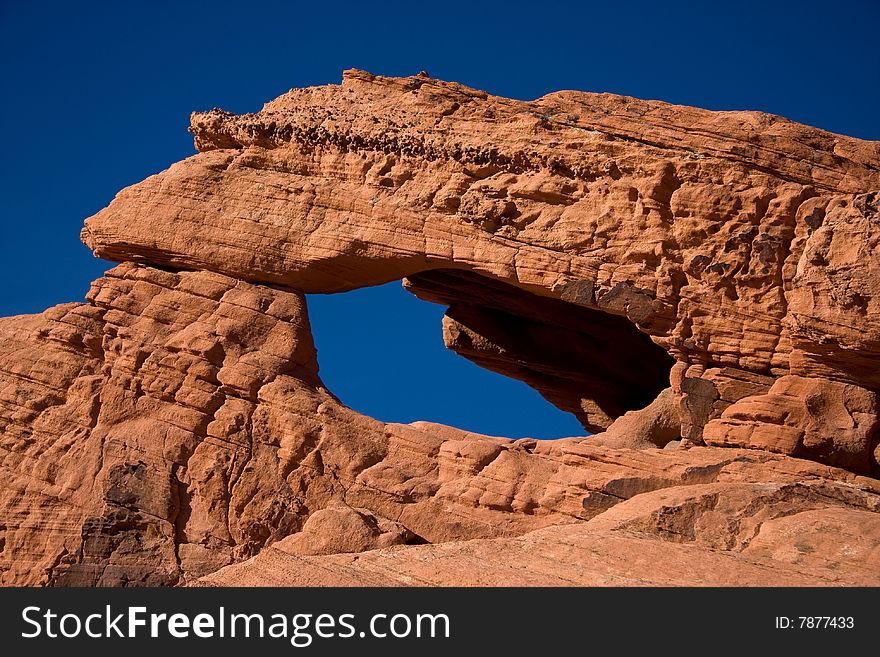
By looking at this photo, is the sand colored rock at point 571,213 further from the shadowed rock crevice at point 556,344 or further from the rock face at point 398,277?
the shadowed rock crevice at point 556,344

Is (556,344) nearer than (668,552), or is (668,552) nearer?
(668,552)

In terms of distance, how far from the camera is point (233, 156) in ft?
78.1

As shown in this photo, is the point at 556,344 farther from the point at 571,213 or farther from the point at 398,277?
the point at 571,213

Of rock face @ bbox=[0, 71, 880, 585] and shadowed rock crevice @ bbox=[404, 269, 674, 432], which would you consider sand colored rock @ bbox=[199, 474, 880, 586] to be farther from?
shadowed rock crevice @ bbox=[404, 269, 674, 432]

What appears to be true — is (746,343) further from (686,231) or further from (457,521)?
(457,521)

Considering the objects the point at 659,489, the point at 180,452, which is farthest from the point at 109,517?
the point at 659,489

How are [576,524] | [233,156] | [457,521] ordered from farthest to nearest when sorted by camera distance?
1. [233,156]
2. [457,521]
3. [576,524]

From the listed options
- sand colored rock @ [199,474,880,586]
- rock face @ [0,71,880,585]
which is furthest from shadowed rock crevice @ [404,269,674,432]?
sand colored rock @ [199,474,880,586]

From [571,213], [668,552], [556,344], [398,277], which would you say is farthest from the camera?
[556,344]

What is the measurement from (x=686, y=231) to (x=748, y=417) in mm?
3031

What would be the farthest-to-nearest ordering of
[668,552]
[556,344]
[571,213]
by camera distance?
1. [556,344]
2. [571,213]
3. [668,552]

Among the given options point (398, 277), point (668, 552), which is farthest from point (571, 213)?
point (668, 552)

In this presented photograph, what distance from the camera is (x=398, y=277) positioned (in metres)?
23.0

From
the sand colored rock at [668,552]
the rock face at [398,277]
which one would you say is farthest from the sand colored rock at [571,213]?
the sand colored rock at [668,552]
